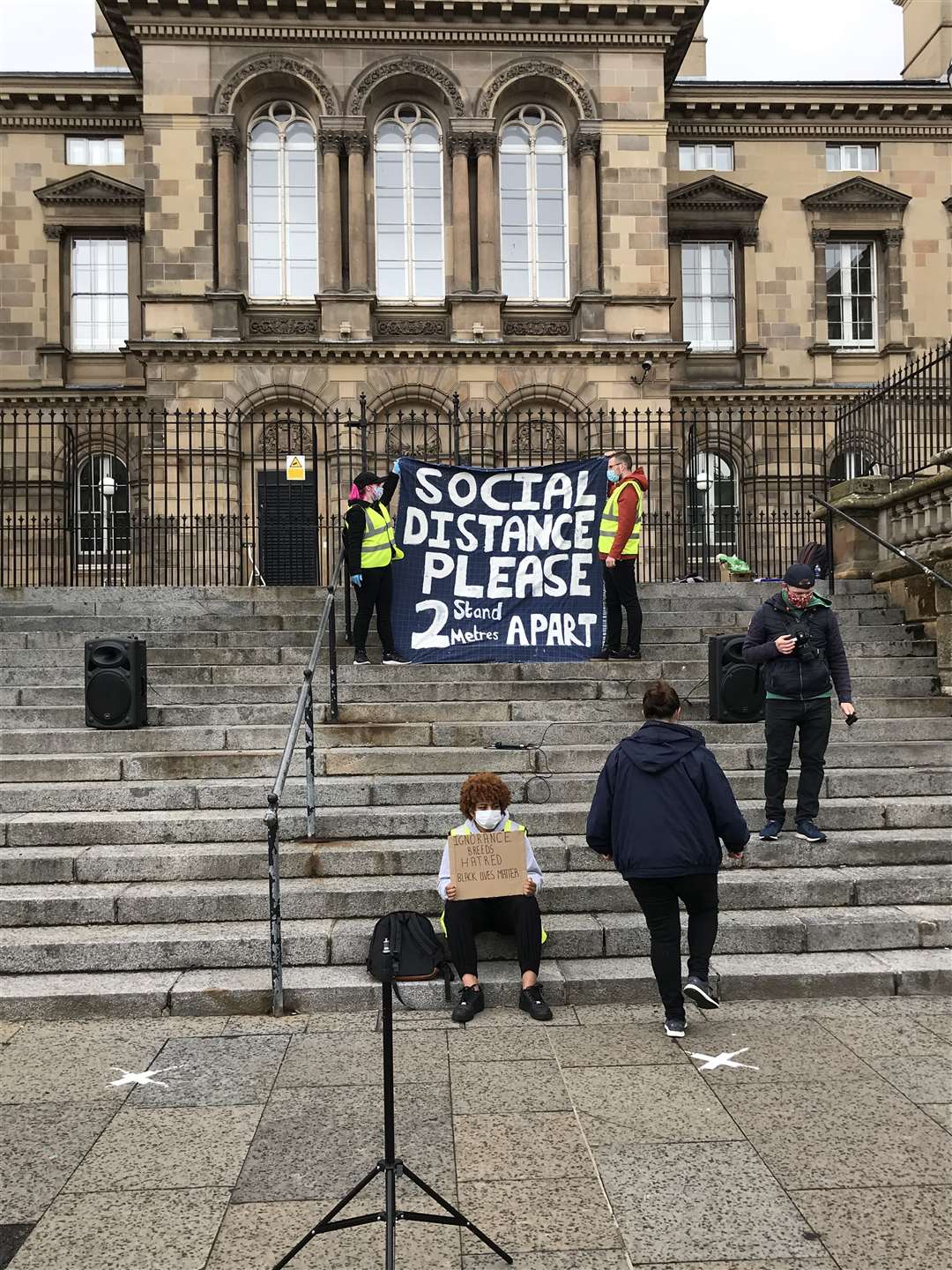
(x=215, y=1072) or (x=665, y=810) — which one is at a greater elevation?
A: (x=665, y=810)

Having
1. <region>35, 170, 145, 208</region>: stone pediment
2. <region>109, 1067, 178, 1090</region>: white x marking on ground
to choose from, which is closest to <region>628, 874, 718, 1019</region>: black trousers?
<region>109, 1067, 178, 1090</region>: white x marking on ground

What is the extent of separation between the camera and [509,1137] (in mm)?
4527

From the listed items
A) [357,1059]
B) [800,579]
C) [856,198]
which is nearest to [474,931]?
[357,1059]

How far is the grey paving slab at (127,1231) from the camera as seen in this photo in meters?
3.66

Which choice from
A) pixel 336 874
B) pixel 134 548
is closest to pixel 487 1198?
pixel 336 874

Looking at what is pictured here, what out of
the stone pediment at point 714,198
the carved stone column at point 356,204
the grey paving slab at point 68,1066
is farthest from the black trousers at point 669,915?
the stone pediment at point 714,198

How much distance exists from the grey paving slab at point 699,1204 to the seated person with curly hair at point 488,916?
5.52 feet

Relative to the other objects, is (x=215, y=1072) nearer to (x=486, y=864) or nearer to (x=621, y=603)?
(x=486, y=864)

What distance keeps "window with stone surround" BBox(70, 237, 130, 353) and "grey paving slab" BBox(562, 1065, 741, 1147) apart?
25822 mm

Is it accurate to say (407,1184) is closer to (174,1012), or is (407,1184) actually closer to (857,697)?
(174,1012)

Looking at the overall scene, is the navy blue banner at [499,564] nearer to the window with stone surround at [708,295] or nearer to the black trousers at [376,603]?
the black trousers at [376,603]

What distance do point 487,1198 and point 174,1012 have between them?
281 centimetres

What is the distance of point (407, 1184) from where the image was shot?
4145 millimetres

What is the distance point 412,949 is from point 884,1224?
311 cm
